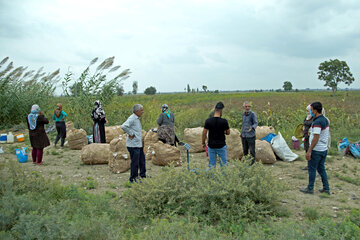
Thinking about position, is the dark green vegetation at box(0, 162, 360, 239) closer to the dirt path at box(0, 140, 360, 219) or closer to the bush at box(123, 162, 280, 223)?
the bush at box(123, 162, 280, 223)

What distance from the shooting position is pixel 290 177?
5.59 metres

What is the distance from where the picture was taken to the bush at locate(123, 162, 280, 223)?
3.57 m

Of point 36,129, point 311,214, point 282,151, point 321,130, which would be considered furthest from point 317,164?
point 36,129

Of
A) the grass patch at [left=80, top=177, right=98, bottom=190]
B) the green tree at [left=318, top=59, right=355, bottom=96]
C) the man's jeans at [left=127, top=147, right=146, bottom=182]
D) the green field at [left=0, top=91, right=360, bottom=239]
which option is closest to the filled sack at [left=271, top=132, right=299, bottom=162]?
the green field at [left=0, top=91, right=360, bottom=239]

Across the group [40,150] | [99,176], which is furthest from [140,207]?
[40,150]

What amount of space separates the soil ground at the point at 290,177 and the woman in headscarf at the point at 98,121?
2.64 feet

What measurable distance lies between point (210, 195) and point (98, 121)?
4697 mm

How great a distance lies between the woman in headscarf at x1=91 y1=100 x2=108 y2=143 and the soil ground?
2.64 feet

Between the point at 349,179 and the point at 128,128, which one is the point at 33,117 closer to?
the point at 128,128

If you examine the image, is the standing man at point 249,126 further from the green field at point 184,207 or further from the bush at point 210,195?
the bush at point 210,195

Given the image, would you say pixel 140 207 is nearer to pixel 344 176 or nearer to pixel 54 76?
pixel 344 176

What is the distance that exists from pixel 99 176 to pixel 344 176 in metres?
5.20

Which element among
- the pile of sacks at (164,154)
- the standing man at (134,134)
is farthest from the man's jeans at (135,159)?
the pile of sacks at (164,154)

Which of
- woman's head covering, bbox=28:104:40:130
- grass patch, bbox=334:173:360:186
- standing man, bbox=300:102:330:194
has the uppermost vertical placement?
woman's head covering, bbox=28:104:40:130
